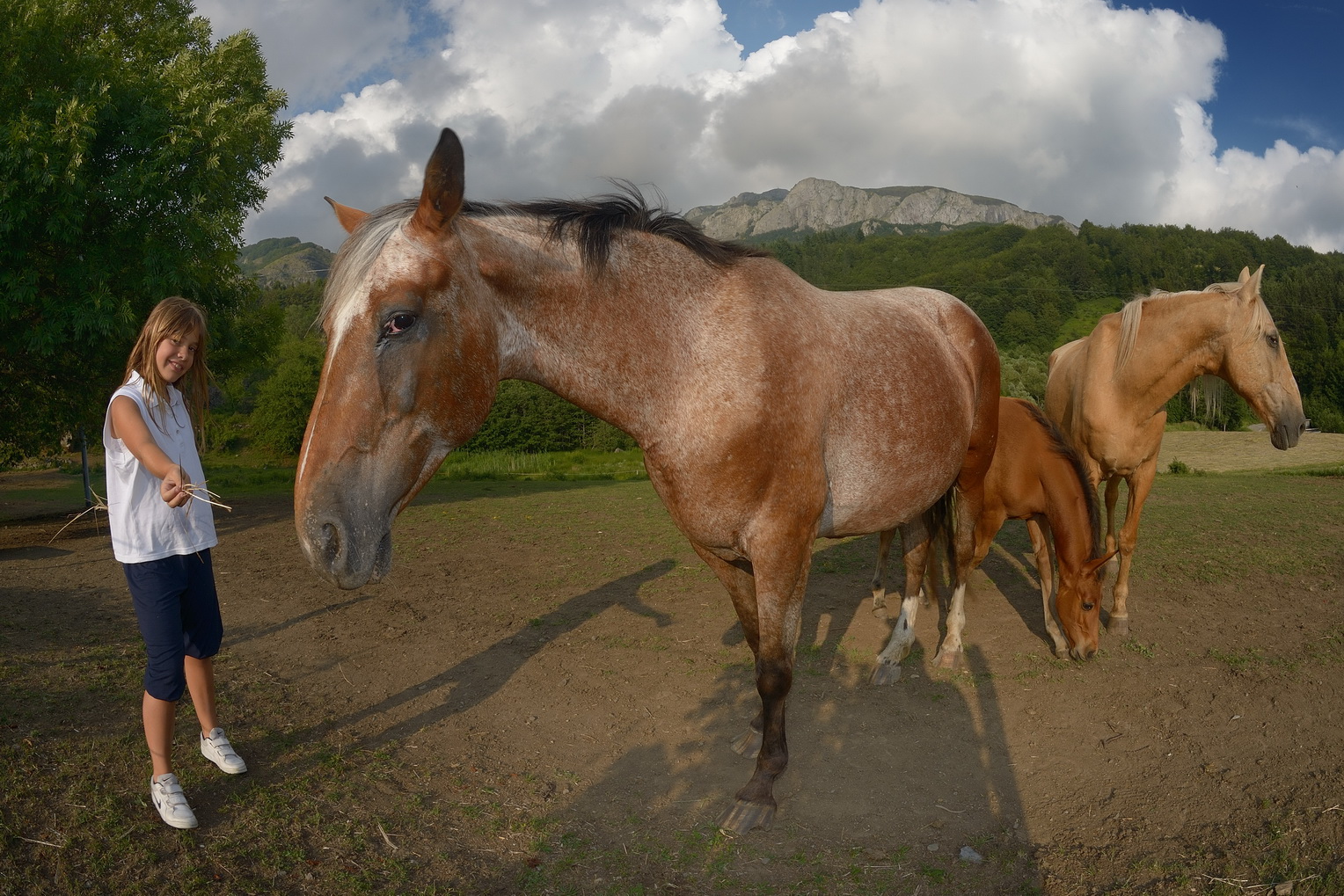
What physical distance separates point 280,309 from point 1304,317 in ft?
209

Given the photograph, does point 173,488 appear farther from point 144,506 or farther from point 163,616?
point 163,616

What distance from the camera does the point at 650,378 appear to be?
3.08 metres

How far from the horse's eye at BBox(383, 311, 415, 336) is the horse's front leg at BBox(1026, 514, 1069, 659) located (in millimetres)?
5193

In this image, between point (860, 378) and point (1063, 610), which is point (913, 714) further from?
point (860, 378)

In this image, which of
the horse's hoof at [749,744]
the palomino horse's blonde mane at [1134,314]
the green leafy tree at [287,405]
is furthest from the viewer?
the green leafy tree at [287,405]

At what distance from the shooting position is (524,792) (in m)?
3.61

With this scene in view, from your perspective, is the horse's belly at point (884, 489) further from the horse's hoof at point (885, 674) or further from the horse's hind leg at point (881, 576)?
the horse's hind leg at point (881, 576)

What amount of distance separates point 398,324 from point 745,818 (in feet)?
8.68

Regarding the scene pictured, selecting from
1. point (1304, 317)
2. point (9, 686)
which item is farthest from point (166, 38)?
point (1304, 317)

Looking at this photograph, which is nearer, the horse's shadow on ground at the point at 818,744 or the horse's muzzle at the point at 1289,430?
the horse's shadow on ground at the point at 818,744

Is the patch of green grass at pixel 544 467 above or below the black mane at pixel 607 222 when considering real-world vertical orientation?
below

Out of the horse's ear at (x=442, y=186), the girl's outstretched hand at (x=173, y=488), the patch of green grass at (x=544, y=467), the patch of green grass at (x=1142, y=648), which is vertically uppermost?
the horse's ear at (x=442, y=186)

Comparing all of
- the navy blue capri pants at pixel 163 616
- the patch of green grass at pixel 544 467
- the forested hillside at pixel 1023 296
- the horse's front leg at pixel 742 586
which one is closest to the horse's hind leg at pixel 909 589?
the horse's front leg at pixel 742 586

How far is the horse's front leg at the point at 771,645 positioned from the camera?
3.26 metres
